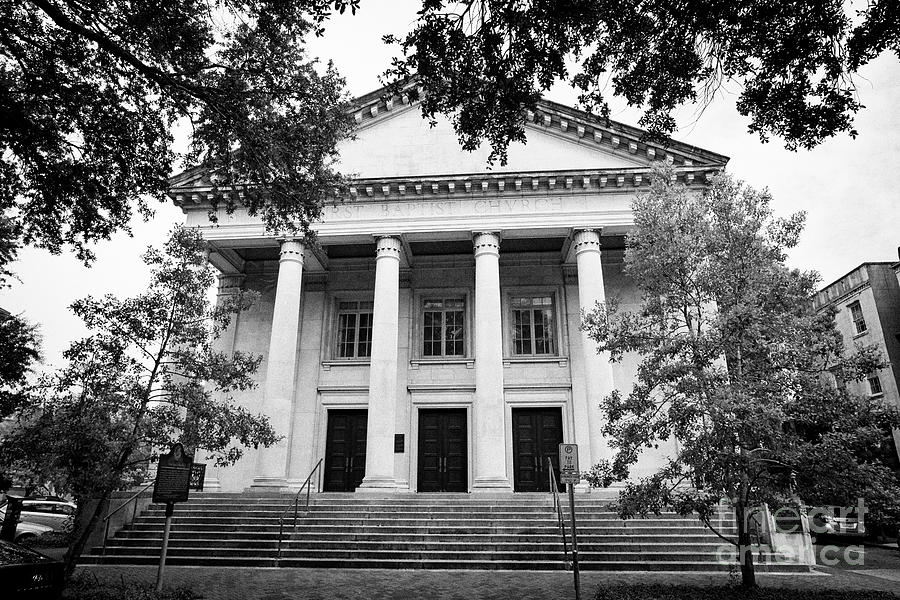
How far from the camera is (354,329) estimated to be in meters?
23.9

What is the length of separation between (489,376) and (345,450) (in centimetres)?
718

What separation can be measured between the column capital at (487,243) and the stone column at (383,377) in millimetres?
2820

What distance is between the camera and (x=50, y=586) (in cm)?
664

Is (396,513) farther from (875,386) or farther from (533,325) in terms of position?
(875,386)

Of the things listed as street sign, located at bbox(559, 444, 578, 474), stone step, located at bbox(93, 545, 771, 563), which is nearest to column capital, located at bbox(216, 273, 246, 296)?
stone step, located at bbox(93, 545, 771, 563)

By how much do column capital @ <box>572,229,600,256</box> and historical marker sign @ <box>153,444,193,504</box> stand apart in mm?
14137

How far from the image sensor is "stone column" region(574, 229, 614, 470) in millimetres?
17906

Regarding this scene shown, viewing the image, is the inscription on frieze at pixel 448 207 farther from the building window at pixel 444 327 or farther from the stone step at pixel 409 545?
the stone step at pixel 409 545

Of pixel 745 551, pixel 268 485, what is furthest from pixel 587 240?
pixel 268 485

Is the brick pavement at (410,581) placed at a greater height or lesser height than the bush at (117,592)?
lesser

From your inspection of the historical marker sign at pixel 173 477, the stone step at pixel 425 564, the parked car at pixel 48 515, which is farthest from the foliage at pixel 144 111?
the parked car at pixel 48 515

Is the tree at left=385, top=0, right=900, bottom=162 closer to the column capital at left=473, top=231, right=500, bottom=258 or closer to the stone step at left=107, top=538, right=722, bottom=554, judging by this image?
the stone step at left=107, top=538, right=722, bottom=554

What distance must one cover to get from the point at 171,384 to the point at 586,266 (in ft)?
43.9

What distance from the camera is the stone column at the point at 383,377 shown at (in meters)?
17.8
